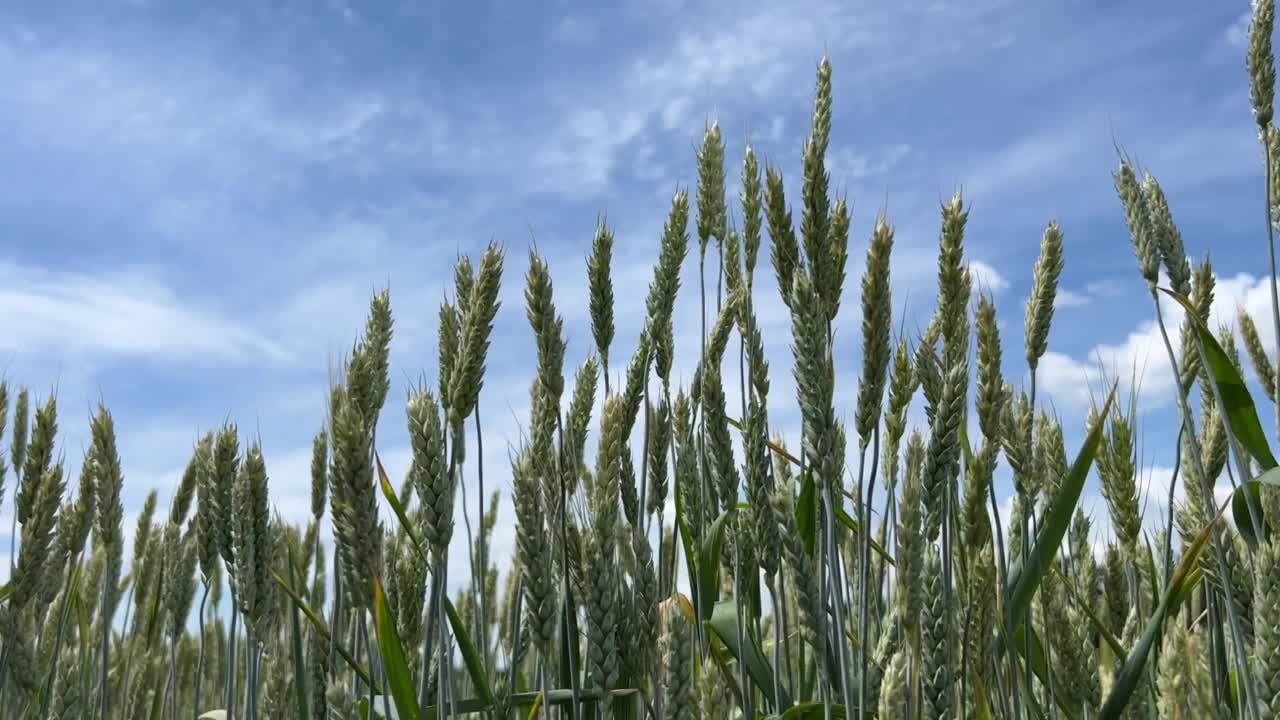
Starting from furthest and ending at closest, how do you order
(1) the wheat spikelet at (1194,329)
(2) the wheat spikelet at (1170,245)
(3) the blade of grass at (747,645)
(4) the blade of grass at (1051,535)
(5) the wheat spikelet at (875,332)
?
(1) the wheat spikelet at (1194,329), (2) the wheat spikelet at (1170,245), (3) the blade of grass at (747,645), (4) the blade of grass at (1051,535), (5) the wheat spikelet at (875,332)

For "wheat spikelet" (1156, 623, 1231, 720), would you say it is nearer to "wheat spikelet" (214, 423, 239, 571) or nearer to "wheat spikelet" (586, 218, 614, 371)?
"wheat spikelet" (586, 218, 614, 371)

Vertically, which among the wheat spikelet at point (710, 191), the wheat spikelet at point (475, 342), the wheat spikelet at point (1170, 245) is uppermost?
the wheat spikelet at point (710, 191)

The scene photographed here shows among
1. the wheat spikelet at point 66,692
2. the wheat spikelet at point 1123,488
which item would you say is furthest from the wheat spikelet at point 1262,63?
the wheat spikelet at point 66,692

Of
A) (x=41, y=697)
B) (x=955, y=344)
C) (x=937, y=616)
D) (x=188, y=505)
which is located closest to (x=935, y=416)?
(x=955, y=344)

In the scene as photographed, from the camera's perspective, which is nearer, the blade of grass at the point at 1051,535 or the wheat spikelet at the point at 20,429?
the blade of grass at the point at 1051,535

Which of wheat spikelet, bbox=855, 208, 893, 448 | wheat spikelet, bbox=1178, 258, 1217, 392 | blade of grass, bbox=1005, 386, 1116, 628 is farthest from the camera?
wheat spikelet, bbox=1178, 258, 1217, 392

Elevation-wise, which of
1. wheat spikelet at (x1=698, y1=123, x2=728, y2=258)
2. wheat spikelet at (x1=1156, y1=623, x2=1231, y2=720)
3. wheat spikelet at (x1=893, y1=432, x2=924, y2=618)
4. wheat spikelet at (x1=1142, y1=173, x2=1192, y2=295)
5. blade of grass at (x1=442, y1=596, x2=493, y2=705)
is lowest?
wheat spikelet at (x1=1156, y1=623, x2=1231, y2=720)

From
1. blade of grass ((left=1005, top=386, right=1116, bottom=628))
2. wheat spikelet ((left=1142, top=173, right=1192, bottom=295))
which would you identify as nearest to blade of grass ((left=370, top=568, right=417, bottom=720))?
blade of grass ((left=1005, top=386, right=1116, bottom=628))

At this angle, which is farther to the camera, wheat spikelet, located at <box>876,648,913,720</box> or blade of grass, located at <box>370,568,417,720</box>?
blade of grass, located at <box>370,568,417,720</box>

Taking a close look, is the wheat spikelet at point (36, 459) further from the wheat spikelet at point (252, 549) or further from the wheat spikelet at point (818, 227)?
the wheat spikelet at point (818, 227)

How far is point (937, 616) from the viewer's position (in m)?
2.20

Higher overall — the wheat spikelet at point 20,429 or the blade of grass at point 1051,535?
the wheat spikelet at point 20,429

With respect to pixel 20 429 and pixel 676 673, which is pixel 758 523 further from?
pixel 20 429

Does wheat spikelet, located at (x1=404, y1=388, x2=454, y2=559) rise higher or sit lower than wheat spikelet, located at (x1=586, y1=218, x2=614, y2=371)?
lower
